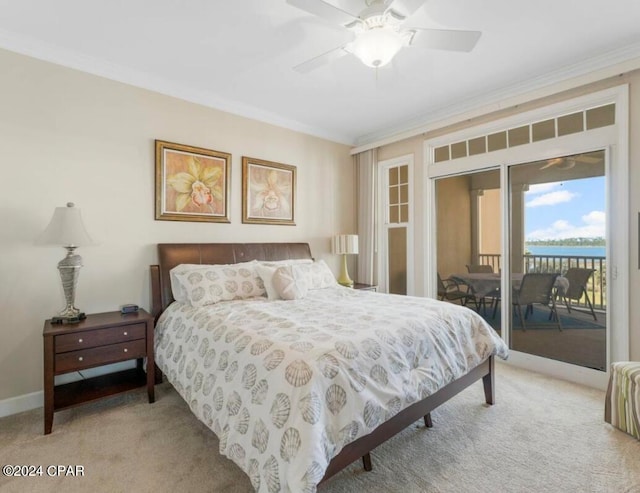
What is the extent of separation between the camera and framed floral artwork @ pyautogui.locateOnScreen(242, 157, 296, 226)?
367 centimetres

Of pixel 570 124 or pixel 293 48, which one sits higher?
pixel 293 48

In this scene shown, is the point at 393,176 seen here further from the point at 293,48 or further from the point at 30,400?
the point at 30,400

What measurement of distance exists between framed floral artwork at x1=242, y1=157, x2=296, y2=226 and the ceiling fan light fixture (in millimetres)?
2024

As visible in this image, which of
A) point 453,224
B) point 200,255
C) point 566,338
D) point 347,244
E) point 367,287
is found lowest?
point 566,338

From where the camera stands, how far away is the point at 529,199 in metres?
3.29

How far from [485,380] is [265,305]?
1839 mm

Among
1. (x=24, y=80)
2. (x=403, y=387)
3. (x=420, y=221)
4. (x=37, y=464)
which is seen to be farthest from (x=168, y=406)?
(x=420, y=221)

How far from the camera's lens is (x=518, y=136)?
3.25 meters

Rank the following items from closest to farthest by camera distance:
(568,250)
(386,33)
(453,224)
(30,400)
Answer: (386,33), (30,400), (568,250), (453,224)

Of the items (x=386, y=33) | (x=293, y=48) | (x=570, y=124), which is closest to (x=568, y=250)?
(x=570, y=124)

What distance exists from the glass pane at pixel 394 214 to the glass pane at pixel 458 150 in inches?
40.6

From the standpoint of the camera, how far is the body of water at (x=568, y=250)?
2.84 m

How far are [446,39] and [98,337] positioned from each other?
122 inches

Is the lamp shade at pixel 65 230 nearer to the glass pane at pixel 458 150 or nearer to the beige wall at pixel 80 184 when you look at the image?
the beige wall at pixel 80 184
